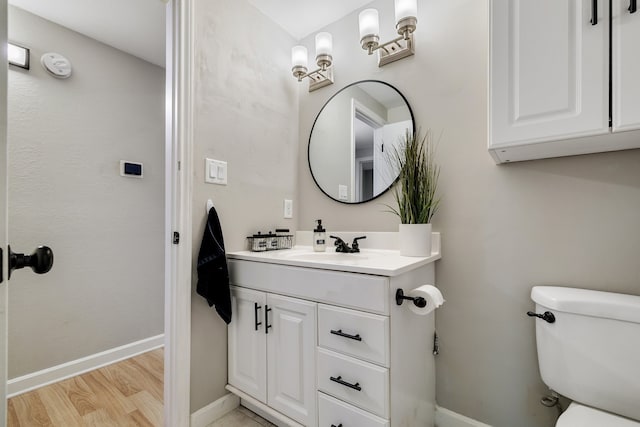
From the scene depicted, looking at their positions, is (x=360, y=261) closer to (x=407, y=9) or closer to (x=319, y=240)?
(x=319, y=240)

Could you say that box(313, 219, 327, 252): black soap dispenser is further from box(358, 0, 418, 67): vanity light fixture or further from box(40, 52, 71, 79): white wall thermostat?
box(40, 52, 71, 79): white wall thermostat

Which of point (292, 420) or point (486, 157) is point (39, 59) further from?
point (486, 157)

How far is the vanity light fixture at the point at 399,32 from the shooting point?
1.37 metres

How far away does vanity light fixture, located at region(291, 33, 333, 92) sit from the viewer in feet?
5.62

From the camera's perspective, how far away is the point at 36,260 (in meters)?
0.51

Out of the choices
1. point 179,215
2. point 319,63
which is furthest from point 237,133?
point 319,63

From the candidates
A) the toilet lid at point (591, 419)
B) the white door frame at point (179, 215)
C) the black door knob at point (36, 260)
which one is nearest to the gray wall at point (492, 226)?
the toilet lid at point (591, 419)

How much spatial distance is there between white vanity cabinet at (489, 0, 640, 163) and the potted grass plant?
1.24 feet

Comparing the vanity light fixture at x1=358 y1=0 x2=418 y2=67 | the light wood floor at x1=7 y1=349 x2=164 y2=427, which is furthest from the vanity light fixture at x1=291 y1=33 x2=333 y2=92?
the light wood floor at x1=7 y1=349 x2=164 y2=427

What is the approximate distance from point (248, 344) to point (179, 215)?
73 cm

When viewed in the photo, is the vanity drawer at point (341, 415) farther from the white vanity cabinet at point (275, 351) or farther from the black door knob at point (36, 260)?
the black door knob at point (36, 260)

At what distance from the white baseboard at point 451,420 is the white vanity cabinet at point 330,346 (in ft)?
0.22

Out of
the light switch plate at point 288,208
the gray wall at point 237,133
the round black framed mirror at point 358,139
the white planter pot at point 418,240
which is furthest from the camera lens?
the light switch plate at point 288,208

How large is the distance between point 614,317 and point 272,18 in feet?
7.39
